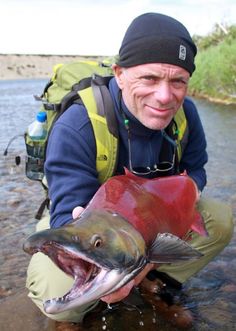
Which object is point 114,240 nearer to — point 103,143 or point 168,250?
point 168,250

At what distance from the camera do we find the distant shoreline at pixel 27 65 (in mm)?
104812

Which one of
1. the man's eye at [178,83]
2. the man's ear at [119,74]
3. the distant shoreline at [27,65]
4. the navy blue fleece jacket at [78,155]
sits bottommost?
the distant shoreline at [27,65]

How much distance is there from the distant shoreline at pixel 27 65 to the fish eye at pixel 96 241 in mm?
102753

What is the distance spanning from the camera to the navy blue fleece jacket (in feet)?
10.1

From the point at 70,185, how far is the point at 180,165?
124cm

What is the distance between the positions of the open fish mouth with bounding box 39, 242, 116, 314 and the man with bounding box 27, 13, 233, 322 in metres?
0.67

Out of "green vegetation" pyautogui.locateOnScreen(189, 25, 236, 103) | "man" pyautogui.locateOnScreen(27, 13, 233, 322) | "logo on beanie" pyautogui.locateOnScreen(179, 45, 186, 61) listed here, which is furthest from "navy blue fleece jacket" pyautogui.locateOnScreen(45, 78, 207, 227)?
"green vegetation" pyautogui.locateOnScreen(189, 25, 236, 103)

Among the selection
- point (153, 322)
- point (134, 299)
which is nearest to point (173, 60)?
point (134, 299)

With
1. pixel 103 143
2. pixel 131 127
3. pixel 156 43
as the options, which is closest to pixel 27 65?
pixel 131 127

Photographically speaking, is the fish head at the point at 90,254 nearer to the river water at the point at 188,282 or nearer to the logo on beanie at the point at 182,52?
the logo on beanie at the point at 182,52

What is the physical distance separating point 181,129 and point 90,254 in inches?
78.6

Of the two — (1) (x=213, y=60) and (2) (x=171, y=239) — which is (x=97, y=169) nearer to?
(2) (x=171, y=239)

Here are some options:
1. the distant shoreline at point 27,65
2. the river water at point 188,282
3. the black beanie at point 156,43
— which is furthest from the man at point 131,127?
the distant shoreline at point 27,65

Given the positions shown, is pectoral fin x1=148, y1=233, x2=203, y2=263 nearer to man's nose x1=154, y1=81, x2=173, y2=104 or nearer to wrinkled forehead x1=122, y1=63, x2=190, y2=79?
man's nose x1=154, y1=81, x2=173, y2=104
